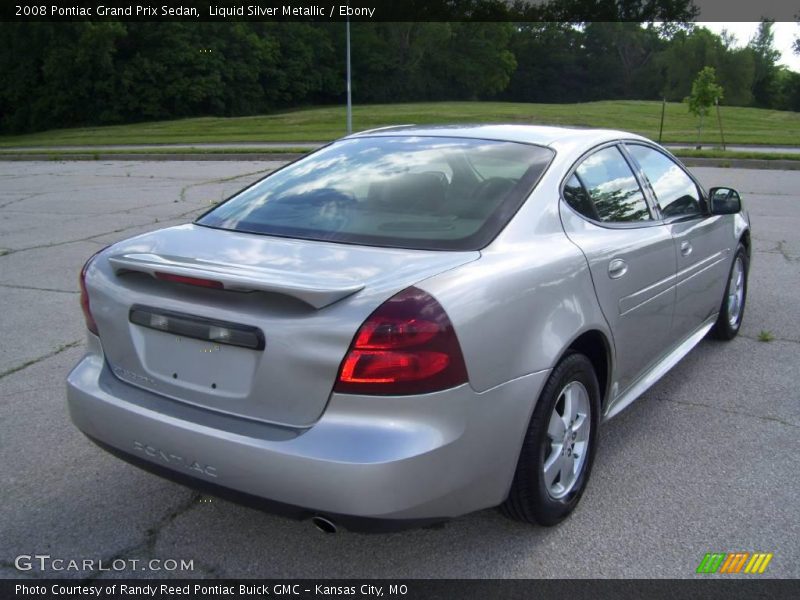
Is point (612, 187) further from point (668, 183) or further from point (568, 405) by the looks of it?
point (568, 405)

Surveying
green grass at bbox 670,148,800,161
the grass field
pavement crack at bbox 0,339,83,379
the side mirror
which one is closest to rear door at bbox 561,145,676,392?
the side mirror

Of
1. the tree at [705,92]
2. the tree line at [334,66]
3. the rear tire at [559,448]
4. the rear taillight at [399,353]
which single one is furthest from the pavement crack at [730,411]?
the tree line at [334,66]

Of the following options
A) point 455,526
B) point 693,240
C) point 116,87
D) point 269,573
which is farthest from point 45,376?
point 116,87

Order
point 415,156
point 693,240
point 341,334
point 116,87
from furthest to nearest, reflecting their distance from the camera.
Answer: point 116,87, point 693,240, point 415,156, point 341,334

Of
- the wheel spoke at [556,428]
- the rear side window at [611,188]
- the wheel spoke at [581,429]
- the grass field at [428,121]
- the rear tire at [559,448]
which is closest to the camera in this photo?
the rear tire at [559,448]

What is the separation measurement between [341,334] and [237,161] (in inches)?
755

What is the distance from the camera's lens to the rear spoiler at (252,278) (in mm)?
2289

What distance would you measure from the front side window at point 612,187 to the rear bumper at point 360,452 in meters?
1.14

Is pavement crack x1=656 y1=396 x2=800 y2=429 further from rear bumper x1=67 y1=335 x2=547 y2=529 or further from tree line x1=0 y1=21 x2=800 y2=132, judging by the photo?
tree line x1=0 y1=21 x2=800 y2=132

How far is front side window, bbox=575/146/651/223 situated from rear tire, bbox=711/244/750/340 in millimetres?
1550

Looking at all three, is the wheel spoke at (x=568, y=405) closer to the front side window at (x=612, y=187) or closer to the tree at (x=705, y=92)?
the front side window at (x=612, y=187)

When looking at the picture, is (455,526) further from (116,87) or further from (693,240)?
(116,87)

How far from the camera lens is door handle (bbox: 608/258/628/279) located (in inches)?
123

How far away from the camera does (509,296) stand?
2535 mm
